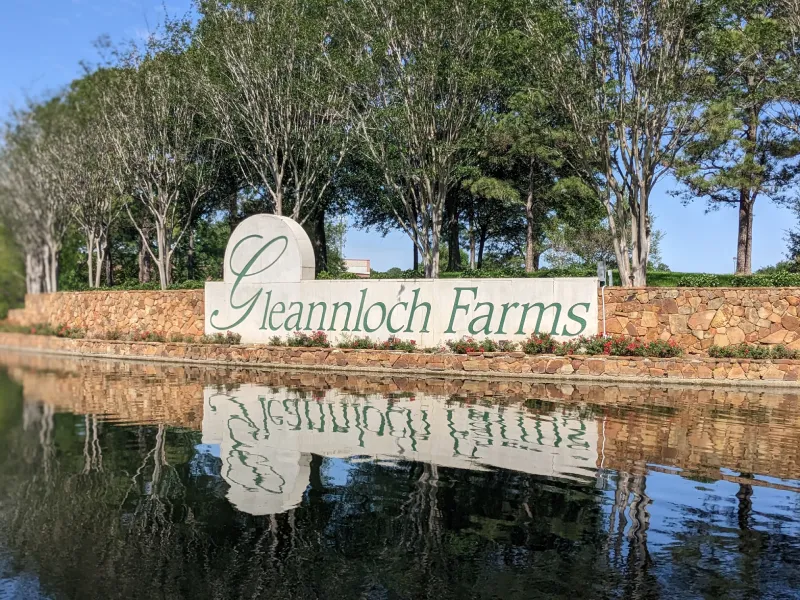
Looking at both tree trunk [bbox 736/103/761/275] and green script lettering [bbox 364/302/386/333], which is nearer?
green script lettering [bbox 364/302/386/333]

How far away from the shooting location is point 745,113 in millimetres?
30359

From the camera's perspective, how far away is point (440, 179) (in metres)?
27.8

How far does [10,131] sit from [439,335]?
27.8 m

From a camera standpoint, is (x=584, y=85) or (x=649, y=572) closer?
(x=649, y=572)

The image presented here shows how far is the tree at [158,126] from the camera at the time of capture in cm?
3117

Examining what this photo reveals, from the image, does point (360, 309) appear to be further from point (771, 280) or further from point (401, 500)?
point (401, 500)

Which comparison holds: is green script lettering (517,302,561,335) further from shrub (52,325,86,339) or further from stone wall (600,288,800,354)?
shrub (52,325,86,339)

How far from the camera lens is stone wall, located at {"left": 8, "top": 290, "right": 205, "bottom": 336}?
26.5 m

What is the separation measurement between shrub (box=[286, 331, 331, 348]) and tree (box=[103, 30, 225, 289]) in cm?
1124

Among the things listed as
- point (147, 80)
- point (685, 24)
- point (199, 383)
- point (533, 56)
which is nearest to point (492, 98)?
point (533, 56)

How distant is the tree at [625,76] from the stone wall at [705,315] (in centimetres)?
286

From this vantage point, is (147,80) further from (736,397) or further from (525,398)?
(736,397)

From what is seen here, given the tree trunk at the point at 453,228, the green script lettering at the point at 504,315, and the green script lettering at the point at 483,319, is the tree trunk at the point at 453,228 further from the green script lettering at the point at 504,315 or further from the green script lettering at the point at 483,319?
the green script lettering at the point at 504,315

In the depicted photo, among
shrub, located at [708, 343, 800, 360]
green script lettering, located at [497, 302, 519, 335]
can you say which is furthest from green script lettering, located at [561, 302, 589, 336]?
shrub, located at [708, 343, 800, 360]
